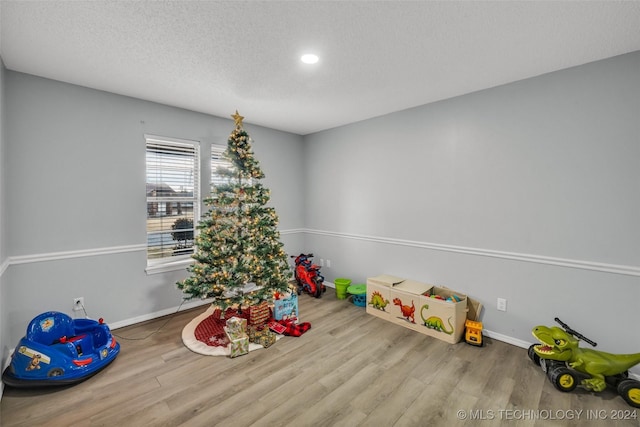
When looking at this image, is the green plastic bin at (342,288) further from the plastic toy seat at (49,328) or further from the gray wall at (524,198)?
the plastic toy seat at (49,328)

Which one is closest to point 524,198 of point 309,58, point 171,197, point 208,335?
point 309,58

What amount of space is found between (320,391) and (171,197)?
2845 millimetres

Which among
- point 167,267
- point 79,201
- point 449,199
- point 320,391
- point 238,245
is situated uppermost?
point 449,199

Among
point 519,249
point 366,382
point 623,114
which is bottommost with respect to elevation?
point 366,382

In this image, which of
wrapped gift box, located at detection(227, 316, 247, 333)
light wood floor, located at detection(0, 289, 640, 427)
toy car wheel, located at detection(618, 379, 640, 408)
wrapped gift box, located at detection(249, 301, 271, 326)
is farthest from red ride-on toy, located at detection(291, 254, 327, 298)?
toy car wheel, located at detection(618, 379, 640, 408)

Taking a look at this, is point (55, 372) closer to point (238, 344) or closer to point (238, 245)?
point (238, 344)

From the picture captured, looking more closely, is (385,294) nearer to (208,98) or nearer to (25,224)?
(208,98)

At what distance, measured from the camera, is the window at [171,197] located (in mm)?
3338

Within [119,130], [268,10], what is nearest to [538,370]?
[268,10]

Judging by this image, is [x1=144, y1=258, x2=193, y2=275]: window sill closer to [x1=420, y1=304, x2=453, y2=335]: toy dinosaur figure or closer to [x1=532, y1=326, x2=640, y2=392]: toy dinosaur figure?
A: [x1=420, y1=304, x2=453, y2=335]: toy dinosaur figure

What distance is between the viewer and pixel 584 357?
2.09 metres

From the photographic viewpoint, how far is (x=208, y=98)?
3.14 meters

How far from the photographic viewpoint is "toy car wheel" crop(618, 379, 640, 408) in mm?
1903

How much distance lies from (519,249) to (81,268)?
4518mm
